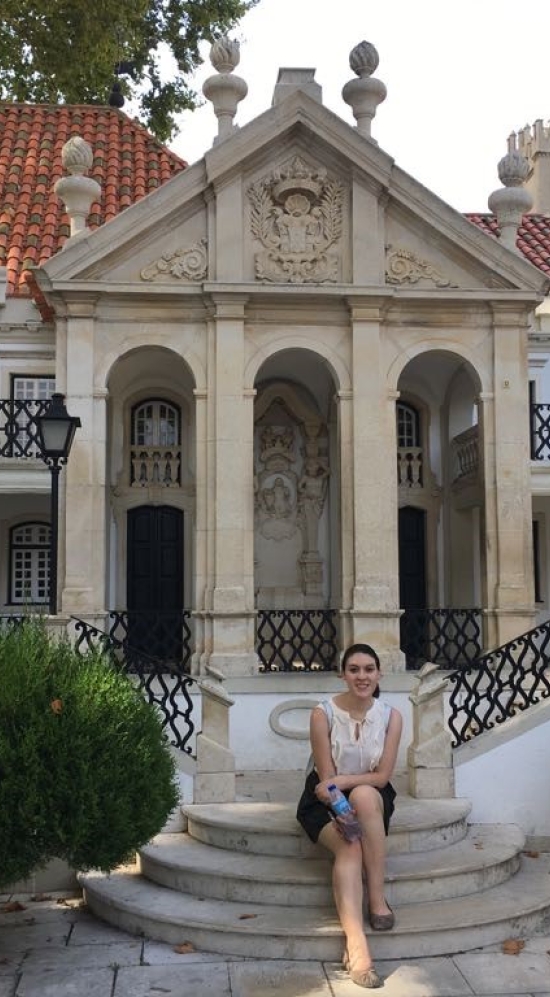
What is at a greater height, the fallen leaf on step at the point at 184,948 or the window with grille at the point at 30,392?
the window with grille at the point at 30,392

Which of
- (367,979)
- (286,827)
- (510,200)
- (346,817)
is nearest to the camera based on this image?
(367,979)

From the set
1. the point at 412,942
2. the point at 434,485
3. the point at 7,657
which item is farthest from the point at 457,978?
the point at 434,485

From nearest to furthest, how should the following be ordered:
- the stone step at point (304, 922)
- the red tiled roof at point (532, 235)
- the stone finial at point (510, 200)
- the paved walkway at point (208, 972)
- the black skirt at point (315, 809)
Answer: the paved walkway at point (208, 972) < the stone step at point (304, 922) < the black skirt at point (315, 809) < the stone finial at point (510, 200) < the red tiled roof at point (532, 235)

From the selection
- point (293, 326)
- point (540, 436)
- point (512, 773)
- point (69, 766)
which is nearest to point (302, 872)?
point (69, 766)

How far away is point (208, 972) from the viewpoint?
22.3ft

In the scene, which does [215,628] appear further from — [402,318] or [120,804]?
[120,804]

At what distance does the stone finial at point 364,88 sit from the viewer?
46.3ft

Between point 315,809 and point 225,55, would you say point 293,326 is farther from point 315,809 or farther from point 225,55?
point 315,809

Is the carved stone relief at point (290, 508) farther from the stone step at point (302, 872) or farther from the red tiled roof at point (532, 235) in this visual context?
the stone step at point (302, 872)

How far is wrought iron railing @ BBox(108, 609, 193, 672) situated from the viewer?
525 inches

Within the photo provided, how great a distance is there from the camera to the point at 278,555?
1631 cm

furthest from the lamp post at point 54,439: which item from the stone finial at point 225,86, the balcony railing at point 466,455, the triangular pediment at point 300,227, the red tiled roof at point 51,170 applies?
the balcony railing at point 466,455

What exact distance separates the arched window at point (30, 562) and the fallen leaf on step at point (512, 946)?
10.8 m

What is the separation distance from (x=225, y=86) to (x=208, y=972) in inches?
458
